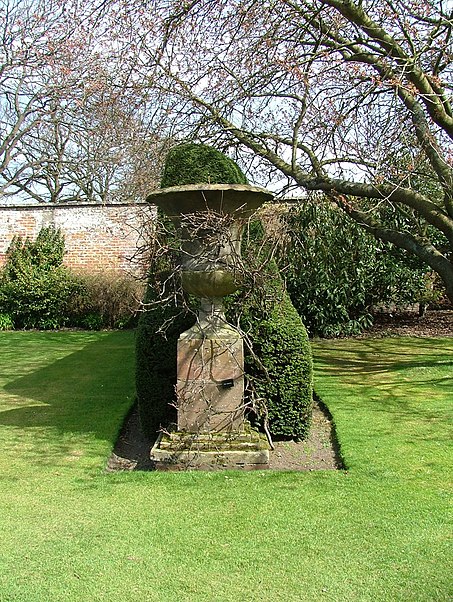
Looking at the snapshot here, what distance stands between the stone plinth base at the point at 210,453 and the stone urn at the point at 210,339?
0.04m

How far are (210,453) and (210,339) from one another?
94 cm

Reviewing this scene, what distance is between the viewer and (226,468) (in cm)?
502

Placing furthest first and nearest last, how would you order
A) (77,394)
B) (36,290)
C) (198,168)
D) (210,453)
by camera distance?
1. (36,290)
2. (77,394)
3. (198,168)
4. (210,453)

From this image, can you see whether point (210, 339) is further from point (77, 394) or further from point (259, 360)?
point (77, 394)

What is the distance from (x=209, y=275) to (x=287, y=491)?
72.1 inches

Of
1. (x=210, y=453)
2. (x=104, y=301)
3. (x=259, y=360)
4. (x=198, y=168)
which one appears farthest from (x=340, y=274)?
(x=210, y=453)

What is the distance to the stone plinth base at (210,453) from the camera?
502cm

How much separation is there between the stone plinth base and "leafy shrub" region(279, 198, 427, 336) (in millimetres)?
7492

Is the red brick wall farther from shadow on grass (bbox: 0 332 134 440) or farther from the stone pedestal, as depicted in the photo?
the stone pedestal

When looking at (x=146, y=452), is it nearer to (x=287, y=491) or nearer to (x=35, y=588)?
(x=287, y=491)

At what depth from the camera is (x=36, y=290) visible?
15664mm

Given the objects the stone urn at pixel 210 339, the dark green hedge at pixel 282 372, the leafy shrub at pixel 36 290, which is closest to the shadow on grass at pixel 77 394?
the stone urn at pixel 210 339

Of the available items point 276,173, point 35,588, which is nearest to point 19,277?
point 276,173

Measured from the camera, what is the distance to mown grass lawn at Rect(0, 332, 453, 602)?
3.20 m
